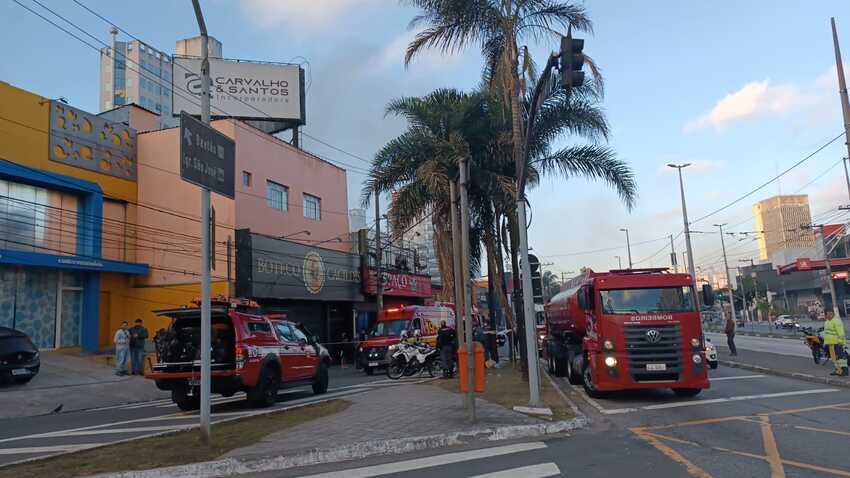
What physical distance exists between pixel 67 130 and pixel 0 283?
20.0 feet

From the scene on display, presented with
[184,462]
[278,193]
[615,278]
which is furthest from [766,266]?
[184,462]

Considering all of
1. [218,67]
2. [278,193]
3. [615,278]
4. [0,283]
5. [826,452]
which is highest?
[218,67]

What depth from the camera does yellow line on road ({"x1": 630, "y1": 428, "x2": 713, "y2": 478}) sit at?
6590 mm

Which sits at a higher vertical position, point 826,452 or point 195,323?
point 195,323

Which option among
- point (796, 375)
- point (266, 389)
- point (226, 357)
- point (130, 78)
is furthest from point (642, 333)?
point (130, 78)

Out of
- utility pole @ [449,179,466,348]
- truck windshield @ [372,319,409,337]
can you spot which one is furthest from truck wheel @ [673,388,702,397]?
truck windshield @ [372,319,409,337]

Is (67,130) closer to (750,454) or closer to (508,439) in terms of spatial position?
(508,439)

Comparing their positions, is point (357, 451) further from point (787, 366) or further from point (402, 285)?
point (402, 285)

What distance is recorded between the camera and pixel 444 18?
16.4m

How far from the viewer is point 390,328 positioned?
2475cm

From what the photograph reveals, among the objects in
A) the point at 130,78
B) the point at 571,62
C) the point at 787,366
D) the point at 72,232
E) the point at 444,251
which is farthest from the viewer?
the point at 130,78

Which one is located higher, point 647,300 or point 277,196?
point 277,196

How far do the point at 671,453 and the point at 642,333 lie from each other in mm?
5359

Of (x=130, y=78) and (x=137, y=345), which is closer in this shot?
(x=137, y=345)
